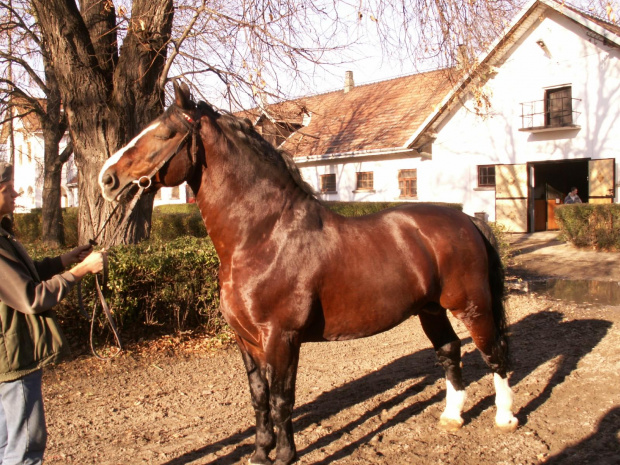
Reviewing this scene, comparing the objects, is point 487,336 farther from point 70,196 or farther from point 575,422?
point 70,196

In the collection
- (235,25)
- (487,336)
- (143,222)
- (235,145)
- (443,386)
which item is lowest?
(443,386)

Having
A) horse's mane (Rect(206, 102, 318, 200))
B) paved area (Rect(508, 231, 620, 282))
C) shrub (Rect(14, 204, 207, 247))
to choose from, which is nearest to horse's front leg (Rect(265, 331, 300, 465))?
horse's mane (Rect(206, 102, 318, 200))

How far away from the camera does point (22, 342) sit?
2572 mm

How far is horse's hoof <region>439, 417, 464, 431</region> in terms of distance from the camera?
3893 mm

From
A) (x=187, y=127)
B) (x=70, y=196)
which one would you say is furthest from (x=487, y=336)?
(x=70, y=196)

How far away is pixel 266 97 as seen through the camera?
755cm

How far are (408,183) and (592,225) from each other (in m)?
8.61

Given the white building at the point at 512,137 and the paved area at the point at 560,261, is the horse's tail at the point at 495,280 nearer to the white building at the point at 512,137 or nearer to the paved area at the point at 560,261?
the paved area at the point at 560,261

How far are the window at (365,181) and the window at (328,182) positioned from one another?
1390mm

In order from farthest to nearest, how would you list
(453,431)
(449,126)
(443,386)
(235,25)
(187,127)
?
1. (449,126)
2. (235,25)
3. (443,386)
4. (453,431)
5. (187,127)

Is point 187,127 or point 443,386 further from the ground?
point 187,127

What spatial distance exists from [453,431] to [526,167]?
A: 1743 centimetres

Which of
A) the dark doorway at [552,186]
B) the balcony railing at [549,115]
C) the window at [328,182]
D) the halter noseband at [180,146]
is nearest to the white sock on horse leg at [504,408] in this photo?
the halter noseband at [180,146]

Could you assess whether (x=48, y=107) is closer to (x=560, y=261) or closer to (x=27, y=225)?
(x=27, y=225)
